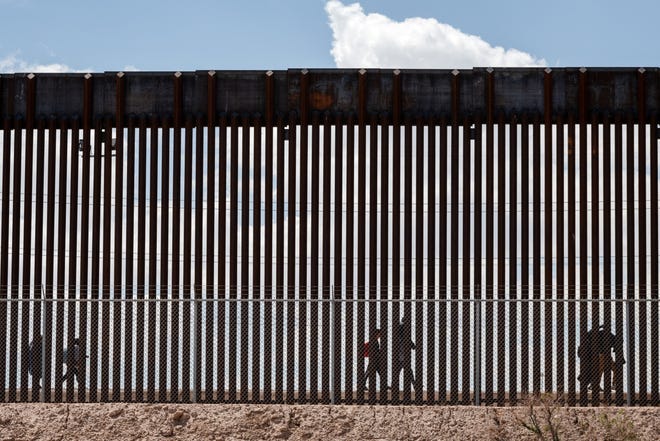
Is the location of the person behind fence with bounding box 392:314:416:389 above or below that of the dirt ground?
above

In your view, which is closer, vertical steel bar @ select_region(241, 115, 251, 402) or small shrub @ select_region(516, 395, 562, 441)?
small shrub @ select_region(516, 395, 562, 441)

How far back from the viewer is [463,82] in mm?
21547

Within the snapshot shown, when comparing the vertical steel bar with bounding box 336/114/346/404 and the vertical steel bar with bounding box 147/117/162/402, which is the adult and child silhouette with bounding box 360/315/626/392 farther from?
the vertical steel bar with bounding box 147/117/162/402

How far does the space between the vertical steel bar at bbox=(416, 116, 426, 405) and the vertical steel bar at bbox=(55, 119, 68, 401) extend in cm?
550

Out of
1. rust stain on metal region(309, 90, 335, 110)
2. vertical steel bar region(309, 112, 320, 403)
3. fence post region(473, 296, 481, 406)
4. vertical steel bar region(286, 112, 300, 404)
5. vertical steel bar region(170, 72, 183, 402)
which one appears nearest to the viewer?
fence post region(473, 296, 481, 406)

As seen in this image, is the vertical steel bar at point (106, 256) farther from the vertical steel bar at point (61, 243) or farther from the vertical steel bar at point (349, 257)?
the vertical steel bar at point (349, 257)

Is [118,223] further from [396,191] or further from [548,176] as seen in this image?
[548,176]

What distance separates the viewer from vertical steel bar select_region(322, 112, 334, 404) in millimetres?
20312

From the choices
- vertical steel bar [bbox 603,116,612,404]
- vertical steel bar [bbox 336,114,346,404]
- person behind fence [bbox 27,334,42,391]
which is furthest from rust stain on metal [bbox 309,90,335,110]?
person behind fence [bbox 27,334,42,391]

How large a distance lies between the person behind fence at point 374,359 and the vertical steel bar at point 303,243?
41.0 inches

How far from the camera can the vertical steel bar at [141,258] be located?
2038cm

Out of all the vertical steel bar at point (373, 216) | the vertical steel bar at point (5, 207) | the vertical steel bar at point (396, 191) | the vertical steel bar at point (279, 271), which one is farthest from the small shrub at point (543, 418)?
the vertical steel bar at point (5, 207)

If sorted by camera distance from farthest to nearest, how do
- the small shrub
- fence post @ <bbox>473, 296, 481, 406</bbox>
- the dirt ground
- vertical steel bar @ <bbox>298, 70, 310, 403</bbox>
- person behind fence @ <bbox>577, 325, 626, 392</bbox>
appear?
person behind fence @ <bbox>577, 325, 626, 392</bbox> → vertical steel bar @ <bbox>298, 70, 310, 403</bbox> → fence post @ <bbox>473, 296, 481, 406</bbox> → the dirt ground → the small shrub

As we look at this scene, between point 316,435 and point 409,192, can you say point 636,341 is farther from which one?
point 316,435
